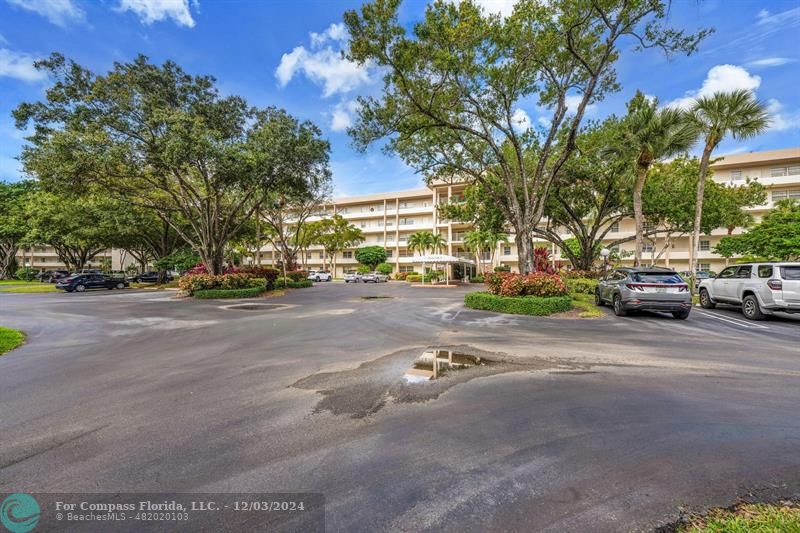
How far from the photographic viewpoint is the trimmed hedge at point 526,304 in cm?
1205

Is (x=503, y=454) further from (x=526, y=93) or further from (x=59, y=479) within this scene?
(x=526, y=93)

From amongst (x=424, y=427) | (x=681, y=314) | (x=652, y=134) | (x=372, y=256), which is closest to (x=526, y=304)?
(x=681, y=314)

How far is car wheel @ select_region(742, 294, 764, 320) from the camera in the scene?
10750 mm

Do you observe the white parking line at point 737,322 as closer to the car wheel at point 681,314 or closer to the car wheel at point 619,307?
the car wheel at point 681,314

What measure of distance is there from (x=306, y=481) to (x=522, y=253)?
45.4 ft

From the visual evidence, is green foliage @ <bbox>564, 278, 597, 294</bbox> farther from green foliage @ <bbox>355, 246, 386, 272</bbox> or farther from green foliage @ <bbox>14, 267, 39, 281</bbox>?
green foliage @ <bbox>14, 267, 39, 281</bbox>

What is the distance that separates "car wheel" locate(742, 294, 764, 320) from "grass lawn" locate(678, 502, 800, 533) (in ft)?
39.4

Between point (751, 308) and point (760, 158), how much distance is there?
41.2 m

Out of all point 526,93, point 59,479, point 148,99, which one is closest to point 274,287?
point 148,99

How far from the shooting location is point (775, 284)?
1020cm

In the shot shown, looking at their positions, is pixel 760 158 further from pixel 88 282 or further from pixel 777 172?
pixel 88 282

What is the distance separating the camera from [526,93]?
14352mm

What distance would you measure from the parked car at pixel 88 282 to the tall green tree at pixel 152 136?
41.6 ft

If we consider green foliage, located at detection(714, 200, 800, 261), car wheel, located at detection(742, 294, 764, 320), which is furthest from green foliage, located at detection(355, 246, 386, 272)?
car wheel, located at detection(742, 294, 764, 320)
